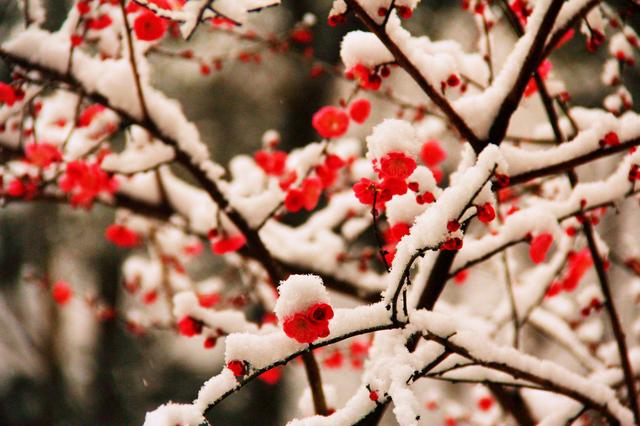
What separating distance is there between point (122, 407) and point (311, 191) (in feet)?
31.8

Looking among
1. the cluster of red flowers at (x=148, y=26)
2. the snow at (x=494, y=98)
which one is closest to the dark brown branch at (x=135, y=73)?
the cluster of red flowers at (x=148, y=26)

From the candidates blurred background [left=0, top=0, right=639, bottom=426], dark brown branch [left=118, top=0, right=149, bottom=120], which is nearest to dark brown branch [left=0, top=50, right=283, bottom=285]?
dark brown branch [left=118, top=0, right=149, bottom=120]

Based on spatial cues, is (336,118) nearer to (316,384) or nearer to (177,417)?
(316,384)

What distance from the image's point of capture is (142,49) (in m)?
2.37

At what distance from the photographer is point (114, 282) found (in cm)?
964

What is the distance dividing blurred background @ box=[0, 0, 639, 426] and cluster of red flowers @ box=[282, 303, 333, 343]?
6.80 metres

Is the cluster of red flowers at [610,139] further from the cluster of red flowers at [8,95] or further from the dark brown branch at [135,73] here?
the cluster of red flowers at [8,95]

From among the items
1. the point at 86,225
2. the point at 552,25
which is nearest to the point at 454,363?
the point at 552,25

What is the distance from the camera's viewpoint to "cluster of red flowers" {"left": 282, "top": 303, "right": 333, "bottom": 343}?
1010 millimetres

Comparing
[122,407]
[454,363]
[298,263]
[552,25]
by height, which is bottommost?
[122,407]

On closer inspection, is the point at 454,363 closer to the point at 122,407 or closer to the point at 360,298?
the point at 360,298

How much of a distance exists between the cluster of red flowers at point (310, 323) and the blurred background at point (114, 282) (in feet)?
22.3

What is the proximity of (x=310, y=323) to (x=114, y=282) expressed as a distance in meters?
9.53

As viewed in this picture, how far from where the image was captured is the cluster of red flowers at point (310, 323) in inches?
39.8
